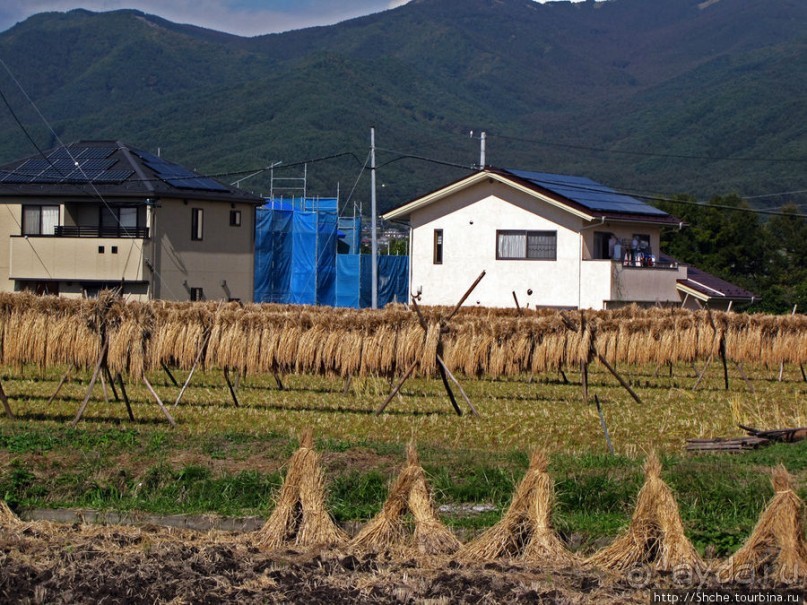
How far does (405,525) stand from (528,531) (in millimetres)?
1220

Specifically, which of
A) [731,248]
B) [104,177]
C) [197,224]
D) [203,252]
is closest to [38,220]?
[104,177]

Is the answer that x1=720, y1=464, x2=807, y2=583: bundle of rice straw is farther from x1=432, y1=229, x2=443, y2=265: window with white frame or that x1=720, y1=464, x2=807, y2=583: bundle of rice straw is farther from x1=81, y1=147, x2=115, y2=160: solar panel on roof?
x1=81, y1=147, x2=115, y2=160: solar panel on roof

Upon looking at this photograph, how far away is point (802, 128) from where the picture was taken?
150 m

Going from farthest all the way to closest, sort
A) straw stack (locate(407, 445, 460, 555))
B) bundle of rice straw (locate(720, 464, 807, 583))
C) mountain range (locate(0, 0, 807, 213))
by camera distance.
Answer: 1. mountain range (locate(0, 0, 807, 213))
2. straw stack (locate(407, 445, 460, 555))
3. bundle of rice straw (locate(720, 464, 807, 583))

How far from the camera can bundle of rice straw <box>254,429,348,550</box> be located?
11.5 m

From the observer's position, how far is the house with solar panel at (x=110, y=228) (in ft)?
151

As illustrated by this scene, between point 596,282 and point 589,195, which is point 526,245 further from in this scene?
point 589,195

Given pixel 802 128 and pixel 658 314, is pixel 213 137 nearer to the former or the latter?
pixel 802 128

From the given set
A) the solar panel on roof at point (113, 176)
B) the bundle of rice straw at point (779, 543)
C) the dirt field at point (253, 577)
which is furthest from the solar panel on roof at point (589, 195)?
the dirt field at point (253, 577)

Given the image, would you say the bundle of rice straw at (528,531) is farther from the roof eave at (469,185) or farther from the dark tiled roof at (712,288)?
the dark tiled roof at (712,288)

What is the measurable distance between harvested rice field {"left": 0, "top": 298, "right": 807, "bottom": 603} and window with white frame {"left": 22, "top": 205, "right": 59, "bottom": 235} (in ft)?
72.9

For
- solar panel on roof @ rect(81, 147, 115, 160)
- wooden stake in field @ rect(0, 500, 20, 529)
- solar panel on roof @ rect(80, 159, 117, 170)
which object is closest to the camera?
wooden stake in field @ rect(0, 500, 20, 529)

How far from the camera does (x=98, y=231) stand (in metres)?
46.5

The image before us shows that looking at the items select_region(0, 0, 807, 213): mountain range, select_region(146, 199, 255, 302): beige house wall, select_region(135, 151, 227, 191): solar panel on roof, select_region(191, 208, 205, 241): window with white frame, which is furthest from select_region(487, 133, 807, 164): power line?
select_region(191, 208, 205, 241): window with white frame
